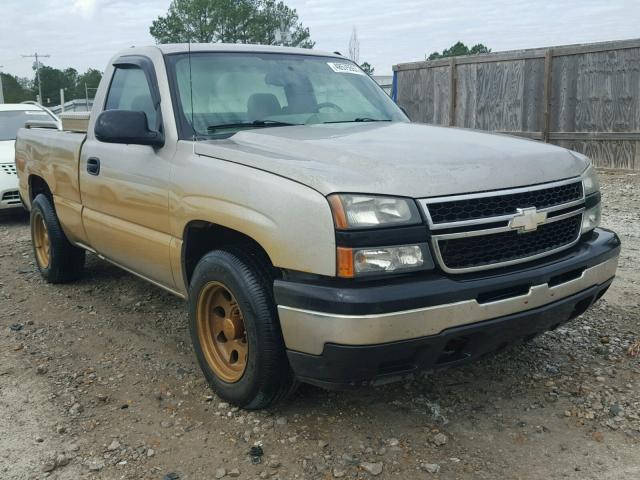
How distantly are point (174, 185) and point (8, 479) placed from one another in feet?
5.28

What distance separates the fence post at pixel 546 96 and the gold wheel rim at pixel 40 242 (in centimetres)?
882

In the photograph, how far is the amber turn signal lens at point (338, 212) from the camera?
258cm

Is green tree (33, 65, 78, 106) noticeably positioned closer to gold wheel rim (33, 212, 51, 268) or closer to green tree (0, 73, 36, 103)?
green tree (0, 73, 36, 103)

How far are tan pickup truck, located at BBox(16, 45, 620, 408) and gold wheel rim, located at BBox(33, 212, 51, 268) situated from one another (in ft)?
6.23

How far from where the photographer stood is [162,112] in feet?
12.5

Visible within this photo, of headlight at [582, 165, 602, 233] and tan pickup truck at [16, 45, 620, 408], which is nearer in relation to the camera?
tan pickup truck at [16, 45, 620, 408]

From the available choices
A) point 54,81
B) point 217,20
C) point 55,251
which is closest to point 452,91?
point 55,251

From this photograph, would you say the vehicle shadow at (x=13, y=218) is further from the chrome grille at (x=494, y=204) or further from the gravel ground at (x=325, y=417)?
the chrome grille at (x=494, y=204)

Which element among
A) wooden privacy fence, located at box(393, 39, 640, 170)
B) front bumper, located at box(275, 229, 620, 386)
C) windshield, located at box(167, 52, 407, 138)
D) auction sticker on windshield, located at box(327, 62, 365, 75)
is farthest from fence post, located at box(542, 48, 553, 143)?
front bumper, located at box(275, 229, 620, 386)

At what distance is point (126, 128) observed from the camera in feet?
11.8

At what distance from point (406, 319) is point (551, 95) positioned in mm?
10504

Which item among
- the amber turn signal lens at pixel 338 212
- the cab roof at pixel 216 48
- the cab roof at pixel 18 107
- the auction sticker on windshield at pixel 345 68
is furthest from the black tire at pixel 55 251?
the cab roof at pixel 18 107

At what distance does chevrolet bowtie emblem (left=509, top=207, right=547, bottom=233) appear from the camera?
2.82m

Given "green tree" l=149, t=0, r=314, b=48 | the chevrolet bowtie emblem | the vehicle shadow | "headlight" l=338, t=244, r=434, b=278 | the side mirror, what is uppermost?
"green tree" l=149, t=0, r=314, b=48
